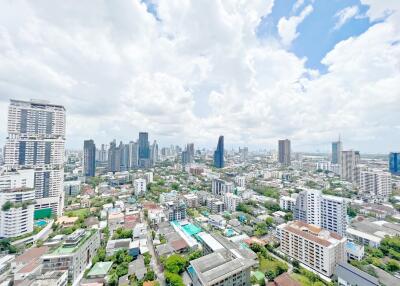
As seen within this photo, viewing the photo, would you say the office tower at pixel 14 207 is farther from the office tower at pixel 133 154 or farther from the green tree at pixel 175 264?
the office tower at pixel 133 154

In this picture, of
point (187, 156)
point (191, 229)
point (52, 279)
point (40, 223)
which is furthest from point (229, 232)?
point (187, 156)

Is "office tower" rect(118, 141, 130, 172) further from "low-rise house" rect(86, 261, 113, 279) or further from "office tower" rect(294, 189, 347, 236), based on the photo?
"office tower" rect(294, 189, 347, 236)

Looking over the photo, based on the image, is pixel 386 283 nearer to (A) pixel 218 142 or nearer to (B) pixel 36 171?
(B) pixel 36 171

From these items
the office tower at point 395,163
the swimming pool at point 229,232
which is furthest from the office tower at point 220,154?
the swimming pool at point 229,232

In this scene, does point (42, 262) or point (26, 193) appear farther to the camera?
point (26, 193)

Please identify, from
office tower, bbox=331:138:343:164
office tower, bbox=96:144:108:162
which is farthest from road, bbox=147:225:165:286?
office tower, bbox=331:138:343:164

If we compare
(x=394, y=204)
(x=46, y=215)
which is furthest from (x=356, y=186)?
(x=46, y=215)

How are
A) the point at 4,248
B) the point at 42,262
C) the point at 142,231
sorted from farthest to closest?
the point at 142,231
the point at 4,248
the point at 42,262
